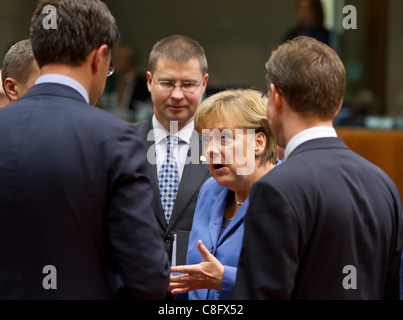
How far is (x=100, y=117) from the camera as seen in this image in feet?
4.37

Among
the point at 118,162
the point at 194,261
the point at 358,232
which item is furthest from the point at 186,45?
the point at 358,232

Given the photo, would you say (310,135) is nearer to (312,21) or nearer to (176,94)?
(176,94)

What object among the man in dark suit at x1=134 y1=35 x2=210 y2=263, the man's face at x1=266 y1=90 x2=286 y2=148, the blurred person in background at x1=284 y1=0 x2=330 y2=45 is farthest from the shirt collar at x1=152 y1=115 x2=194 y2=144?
the blurred person in background at x1=284 y1=0 x2=330 y2=45

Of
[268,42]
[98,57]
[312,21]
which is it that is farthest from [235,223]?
[268,42]

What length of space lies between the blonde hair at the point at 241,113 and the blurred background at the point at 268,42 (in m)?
2.20

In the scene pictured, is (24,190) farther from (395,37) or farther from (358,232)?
(395,37)

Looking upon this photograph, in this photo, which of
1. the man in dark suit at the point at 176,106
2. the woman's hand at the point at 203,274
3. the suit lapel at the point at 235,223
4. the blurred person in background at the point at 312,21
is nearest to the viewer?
the woman's hand at the point at 203,274

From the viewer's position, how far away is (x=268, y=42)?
916cm

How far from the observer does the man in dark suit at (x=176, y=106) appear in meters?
2.45

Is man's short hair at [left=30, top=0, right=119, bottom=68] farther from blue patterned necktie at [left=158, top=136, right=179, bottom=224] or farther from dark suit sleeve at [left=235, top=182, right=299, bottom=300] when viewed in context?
blue patterned necktie at [left=158, top=136, right=179, bottom=224]

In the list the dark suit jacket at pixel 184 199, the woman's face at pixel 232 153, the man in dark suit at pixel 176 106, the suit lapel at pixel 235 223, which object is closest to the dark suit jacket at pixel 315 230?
the suit lapel at pixel 235 223

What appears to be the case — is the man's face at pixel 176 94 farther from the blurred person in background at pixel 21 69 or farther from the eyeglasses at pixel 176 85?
the blurred person in background at pixel 21 69
